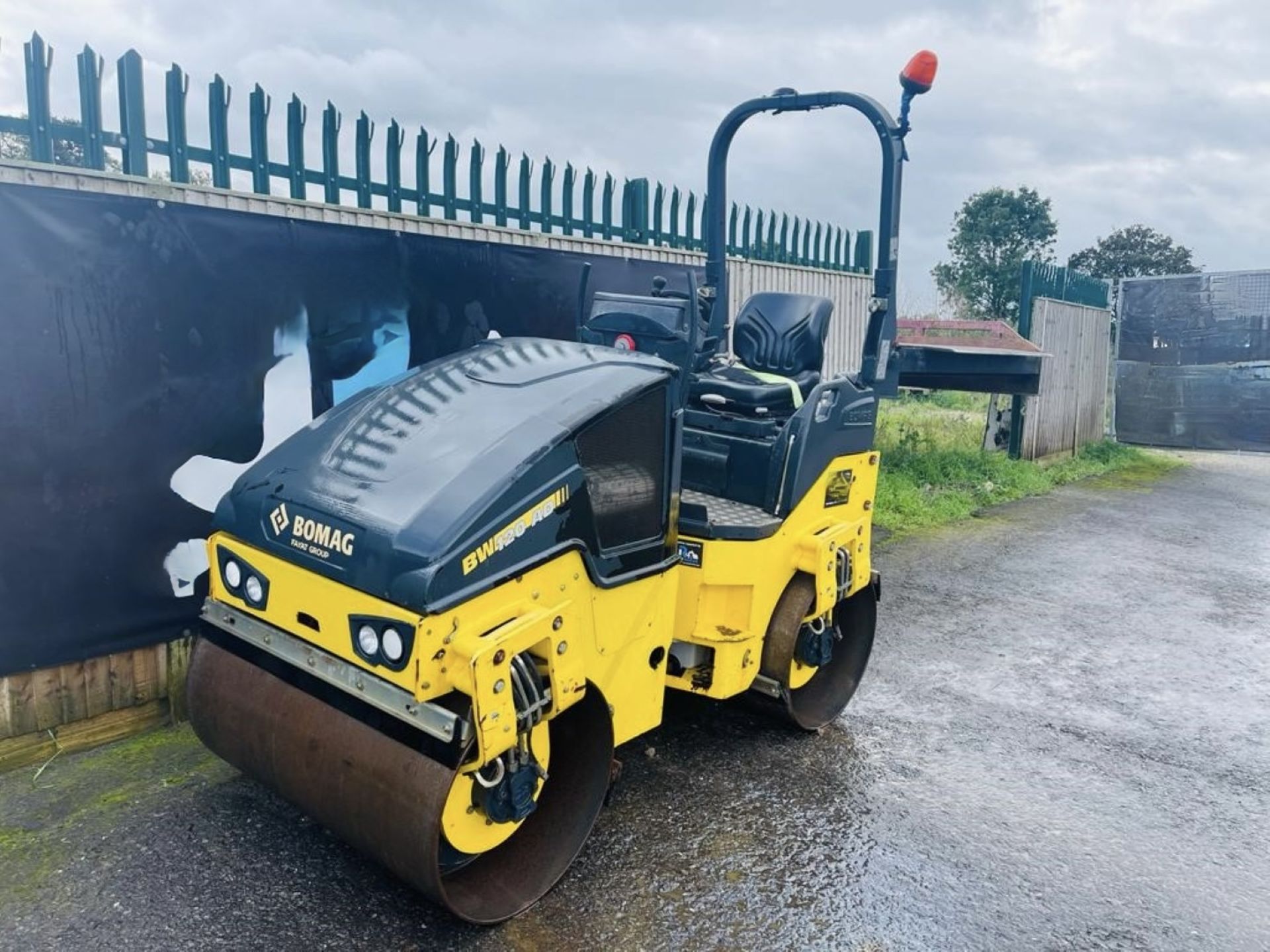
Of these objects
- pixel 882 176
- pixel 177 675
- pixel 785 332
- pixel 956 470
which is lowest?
pixel 177 675

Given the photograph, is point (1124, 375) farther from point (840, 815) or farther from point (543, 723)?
point (543, 723)

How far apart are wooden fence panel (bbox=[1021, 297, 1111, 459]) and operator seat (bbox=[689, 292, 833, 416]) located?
7.41 meters

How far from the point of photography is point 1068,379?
1228 cm

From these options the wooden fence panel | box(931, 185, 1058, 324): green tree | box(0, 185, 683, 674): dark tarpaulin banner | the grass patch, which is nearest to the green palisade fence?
box(0, 185, 683, 674): dark tarpaulin banner

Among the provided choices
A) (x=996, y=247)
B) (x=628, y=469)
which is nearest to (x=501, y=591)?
(x=628, y=469)

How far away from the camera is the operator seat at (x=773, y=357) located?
13.1ft

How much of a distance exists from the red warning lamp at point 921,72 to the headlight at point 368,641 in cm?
311

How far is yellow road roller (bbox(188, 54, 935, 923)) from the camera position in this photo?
2.44m

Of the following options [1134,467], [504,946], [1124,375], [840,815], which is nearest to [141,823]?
[504,946]

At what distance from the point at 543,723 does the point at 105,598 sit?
2.22 metres

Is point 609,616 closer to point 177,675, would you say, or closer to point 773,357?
point 773,357

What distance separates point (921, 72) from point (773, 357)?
137 centimetres

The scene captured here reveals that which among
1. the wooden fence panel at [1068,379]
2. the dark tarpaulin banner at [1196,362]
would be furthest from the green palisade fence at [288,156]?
the dark tarpaulin banner at [1196,362]

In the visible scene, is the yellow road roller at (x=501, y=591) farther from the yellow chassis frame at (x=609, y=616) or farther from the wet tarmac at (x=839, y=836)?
the wet tarmac at (x=839, y=836)
